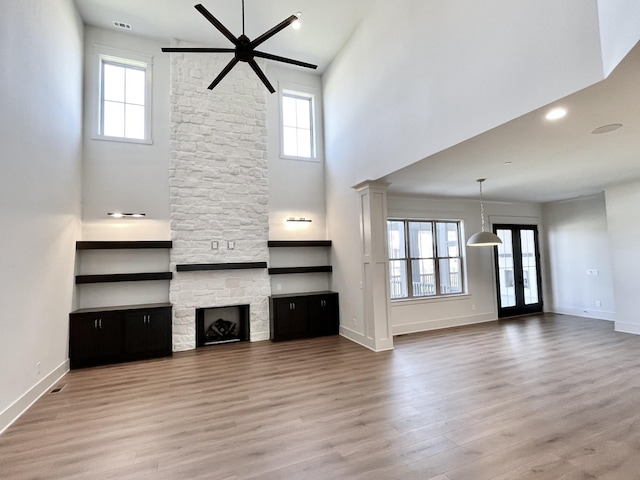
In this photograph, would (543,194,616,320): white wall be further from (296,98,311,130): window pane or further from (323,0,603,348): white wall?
(296,98,311,130): window pane

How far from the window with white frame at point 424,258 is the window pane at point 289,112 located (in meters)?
3.07

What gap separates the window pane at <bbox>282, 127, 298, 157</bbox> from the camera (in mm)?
6742

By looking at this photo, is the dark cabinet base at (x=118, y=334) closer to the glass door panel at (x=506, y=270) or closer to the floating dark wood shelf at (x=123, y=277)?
the floating dark wood shelf at (x=123, y=277)

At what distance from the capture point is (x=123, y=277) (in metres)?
5.23

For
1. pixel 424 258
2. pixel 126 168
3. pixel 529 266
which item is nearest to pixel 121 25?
pixel 126 168

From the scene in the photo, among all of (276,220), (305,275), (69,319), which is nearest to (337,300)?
(305,275)

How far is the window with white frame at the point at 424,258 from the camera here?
6512mm

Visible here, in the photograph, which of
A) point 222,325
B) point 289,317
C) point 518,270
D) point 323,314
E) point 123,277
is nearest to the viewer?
point 123,277

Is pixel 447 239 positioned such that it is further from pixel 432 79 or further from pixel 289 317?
pixel 432 79

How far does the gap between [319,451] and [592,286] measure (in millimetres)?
7738

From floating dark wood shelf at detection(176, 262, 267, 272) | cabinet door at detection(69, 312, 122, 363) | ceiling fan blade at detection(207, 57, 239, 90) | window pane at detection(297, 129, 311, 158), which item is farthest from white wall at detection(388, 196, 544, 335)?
cabinet door at detection(69, 312, 122, 363)

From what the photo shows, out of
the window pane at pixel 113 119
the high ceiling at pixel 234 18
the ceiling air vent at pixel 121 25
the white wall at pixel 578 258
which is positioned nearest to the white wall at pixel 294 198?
the high ceiling at pixel 234 18

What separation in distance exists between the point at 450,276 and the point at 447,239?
83cm

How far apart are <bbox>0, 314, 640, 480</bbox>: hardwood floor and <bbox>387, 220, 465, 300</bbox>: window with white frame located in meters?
1.90
